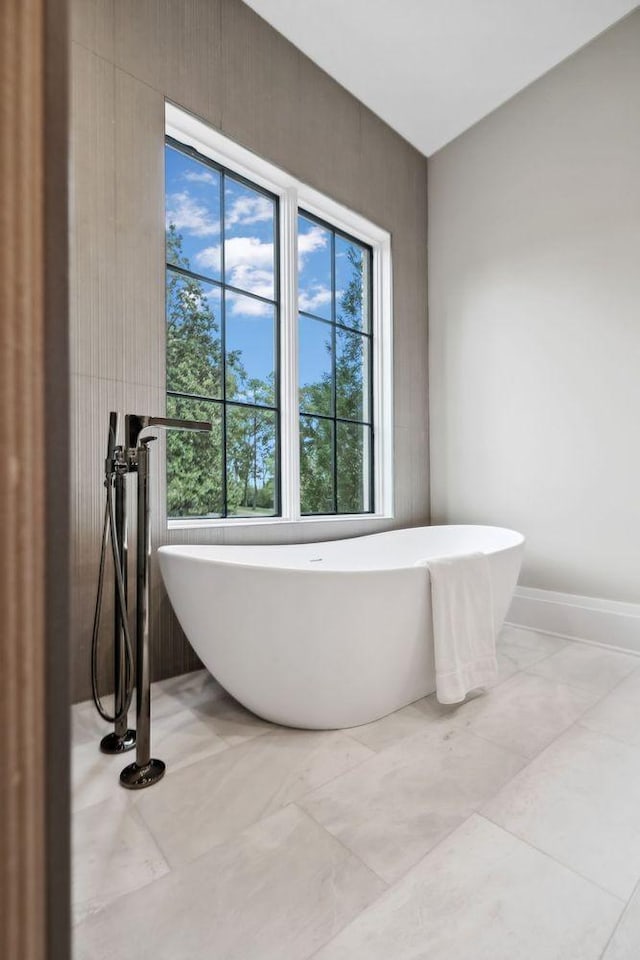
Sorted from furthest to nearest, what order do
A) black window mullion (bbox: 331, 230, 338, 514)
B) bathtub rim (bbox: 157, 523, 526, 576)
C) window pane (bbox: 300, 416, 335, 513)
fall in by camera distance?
black window mullion (bbox: 331, 230, 338, 514)
window pane (bbox: 300, 416, 335, 513)
bathtub rim (bbox: 157, 523, 526, 576)

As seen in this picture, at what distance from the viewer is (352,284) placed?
9.92 feet

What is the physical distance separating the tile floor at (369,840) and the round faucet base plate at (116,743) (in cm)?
4

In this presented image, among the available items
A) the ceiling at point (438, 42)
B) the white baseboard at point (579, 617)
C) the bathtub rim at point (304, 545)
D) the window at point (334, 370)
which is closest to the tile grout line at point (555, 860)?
the bathtub rim at point (304, 545)

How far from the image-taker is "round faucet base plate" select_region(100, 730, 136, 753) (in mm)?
1390

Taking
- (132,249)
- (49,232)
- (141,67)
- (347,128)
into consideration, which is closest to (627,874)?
(49,232)

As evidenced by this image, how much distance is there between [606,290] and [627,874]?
243cm

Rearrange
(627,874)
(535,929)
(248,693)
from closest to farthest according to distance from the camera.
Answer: (535,929), (627,874), (248,693)

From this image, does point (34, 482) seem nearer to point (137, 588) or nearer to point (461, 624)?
point (137, 588)

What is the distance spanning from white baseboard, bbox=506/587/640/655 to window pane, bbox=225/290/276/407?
1.83 metres

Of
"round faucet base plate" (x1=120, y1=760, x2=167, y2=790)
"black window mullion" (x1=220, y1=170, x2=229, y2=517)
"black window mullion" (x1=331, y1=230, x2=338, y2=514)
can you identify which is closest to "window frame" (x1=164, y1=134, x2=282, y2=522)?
"black window mullion" (x1=220, y1=170, x2=229, y2=517)

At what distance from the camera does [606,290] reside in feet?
7.79

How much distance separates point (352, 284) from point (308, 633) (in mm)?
2408

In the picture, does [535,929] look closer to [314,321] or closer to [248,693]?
[248,693]

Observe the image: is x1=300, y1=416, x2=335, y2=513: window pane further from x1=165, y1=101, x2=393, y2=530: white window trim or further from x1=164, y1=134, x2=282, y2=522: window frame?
x1=164, y1=134, x2=282, y2=522: window frame
